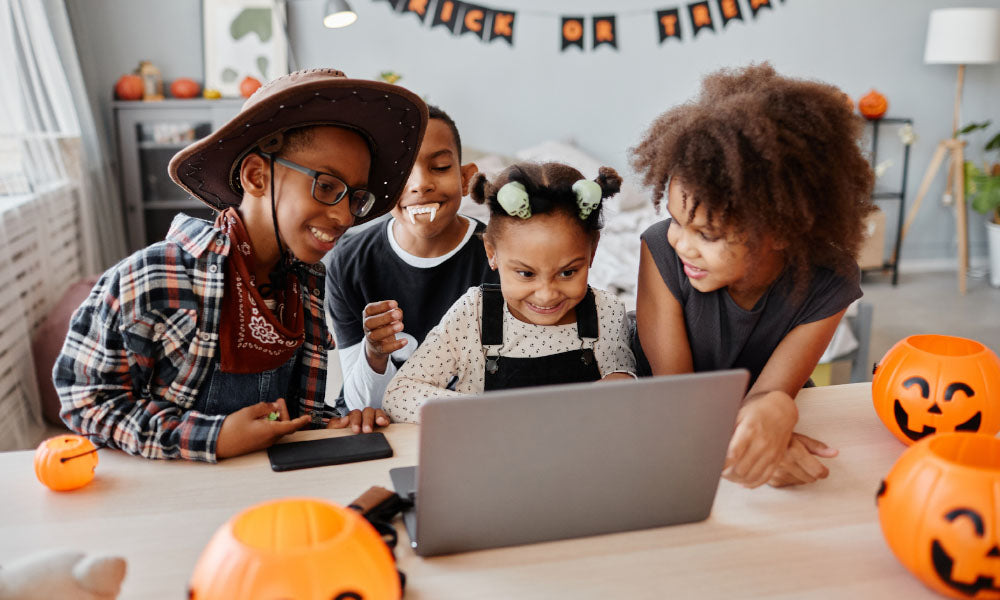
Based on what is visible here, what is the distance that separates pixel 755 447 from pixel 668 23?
4.13m

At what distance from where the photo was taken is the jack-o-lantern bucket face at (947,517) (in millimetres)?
704

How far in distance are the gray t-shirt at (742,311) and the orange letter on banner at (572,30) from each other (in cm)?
350

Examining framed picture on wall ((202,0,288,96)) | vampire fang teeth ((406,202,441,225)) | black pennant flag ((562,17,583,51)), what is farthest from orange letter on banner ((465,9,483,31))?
vampire fang teeth ((406,202,441,225))

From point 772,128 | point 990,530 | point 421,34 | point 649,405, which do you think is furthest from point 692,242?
point 421,34

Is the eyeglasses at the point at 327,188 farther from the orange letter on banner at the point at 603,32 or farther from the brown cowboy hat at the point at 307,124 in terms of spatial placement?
the orange letter on banner at the point at 603,32

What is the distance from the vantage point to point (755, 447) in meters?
0.96

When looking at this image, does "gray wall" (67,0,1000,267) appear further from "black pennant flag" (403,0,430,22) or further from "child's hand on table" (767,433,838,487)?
"child's hand on table" (767,433,838,487)

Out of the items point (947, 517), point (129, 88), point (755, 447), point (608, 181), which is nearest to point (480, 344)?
point (608, 181)

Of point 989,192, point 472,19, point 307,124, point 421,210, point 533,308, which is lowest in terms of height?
point 989,192

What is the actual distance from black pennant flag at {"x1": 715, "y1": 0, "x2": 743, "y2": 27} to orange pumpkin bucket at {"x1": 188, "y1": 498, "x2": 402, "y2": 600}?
4640mm

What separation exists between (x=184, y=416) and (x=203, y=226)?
29cm

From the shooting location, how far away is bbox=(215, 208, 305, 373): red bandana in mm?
1212

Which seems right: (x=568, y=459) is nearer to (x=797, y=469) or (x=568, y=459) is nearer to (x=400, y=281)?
(x=797, y=469)

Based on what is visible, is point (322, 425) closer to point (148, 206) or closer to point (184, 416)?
point (184, 416)
